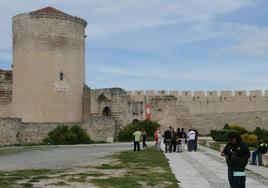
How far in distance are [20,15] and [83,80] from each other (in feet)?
22.1

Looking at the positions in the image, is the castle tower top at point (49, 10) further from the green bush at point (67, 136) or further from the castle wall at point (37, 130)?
the green bush at point (67, 136)

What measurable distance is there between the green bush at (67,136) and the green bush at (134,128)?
295 centimetres

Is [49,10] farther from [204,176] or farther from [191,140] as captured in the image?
[204,176]

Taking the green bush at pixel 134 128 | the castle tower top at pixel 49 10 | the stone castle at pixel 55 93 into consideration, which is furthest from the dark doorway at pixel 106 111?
the castle tower top at pixel 49 10

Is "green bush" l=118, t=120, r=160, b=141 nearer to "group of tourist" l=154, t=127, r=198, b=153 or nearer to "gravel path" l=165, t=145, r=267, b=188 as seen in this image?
"group of tourist" l=154, t=127, r=198, b=153

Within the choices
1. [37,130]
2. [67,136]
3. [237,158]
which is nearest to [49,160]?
[237,158]

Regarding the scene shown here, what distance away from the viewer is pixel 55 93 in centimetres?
4019

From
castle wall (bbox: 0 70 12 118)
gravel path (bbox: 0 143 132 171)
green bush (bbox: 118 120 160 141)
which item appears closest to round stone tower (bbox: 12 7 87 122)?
castle wall (bbox: 0 70 12 118)

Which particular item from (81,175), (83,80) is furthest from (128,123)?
(81,175)

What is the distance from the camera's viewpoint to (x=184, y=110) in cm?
4794

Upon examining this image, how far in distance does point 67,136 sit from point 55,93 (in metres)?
5.61

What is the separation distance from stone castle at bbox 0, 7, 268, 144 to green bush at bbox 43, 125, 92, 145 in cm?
105

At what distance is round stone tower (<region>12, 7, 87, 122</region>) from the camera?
39.8m

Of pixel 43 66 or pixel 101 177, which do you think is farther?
pixel 43 66
